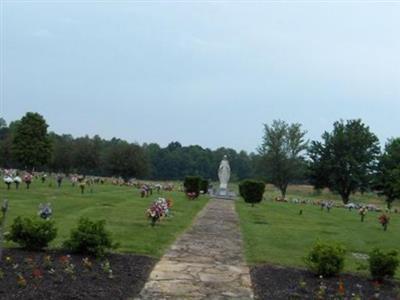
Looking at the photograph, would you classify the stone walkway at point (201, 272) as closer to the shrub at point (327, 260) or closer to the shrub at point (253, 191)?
the shrub at point (327, 260)

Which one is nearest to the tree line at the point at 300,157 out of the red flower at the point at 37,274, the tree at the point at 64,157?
the tree at the point at 64,157

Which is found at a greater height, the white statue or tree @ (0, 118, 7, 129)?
tree @ (0, 118, 7, 129)

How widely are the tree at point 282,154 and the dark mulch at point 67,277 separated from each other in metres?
53.2

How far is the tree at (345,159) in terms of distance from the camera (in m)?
56.8

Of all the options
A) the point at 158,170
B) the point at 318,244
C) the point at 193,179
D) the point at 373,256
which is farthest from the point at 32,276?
the point at 158,170

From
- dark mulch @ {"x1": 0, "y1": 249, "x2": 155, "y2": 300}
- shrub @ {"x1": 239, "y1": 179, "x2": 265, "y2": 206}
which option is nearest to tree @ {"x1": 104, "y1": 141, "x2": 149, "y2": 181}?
shrub @ {"x1": 239, "y1": 179, "x2": 265, "y2": 206}

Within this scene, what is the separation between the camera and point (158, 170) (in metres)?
116

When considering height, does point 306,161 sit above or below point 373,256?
above

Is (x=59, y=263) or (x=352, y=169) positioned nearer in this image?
(x=59, y=263)

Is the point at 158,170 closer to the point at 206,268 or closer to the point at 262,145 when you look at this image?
the point at 262,145

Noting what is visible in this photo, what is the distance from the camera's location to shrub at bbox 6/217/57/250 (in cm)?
984

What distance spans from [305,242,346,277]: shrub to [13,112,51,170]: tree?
54.1 meters

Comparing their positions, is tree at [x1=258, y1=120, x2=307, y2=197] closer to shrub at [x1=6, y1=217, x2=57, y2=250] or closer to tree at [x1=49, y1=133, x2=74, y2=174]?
tree at [x1=49, y1=133, x2=74, y2=174]

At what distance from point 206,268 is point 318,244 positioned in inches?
78.2
